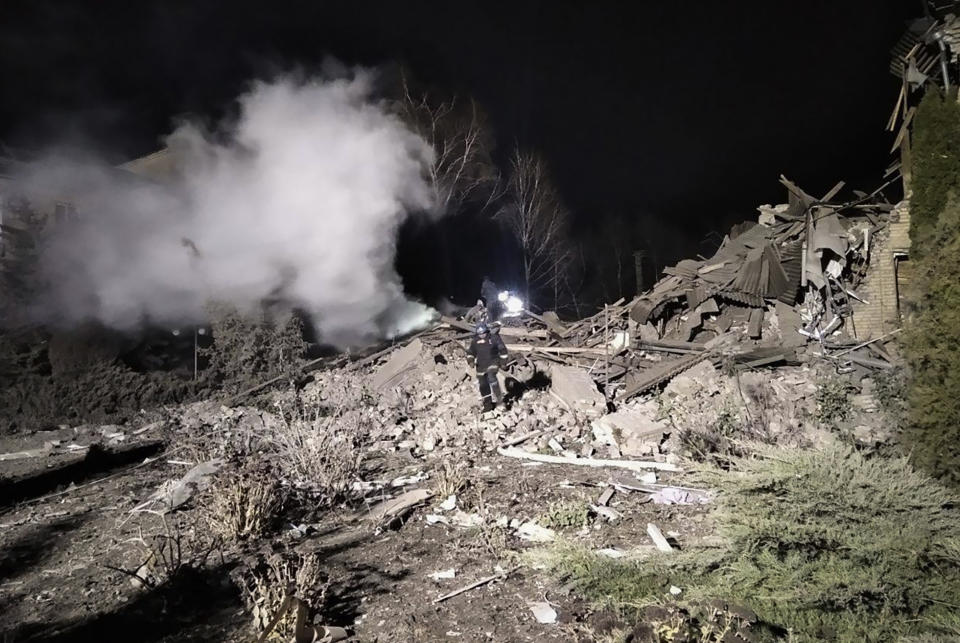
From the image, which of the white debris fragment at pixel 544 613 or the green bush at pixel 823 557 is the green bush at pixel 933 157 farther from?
the white debris fragment at pixel 544 613

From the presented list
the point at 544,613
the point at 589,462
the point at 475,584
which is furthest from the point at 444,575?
the point at 589,462

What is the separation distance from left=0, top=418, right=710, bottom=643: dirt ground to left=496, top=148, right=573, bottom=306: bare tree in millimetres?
13718

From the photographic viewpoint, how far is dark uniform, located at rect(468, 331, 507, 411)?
959 cm

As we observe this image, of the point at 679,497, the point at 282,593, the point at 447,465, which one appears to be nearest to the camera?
the point at 282,593

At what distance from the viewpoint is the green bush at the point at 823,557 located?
2.96 metres

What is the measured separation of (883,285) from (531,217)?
11.3 m

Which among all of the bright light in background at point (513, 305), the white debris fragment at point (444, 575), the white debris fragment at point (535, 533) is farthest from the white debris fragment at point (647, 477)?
the bright light in background at point (513, 305)

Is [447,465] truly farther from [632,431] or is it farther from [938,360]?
[938,360]

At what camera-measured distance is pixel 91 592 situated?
4.05 m

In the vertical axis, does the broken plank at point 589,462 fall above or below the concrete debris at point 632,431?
below

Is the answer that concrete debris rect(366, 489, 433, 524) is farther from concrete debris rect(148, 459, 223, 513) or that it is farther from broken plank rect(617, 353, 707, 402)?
broken plank rect(617, 353, 707, 402)

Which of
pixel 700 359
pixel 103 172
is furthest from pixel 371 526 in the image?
pixel 103 172

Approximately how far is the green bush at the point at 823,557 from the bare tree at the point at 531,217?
54.1 feet

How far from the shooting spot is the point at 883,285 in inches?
432
